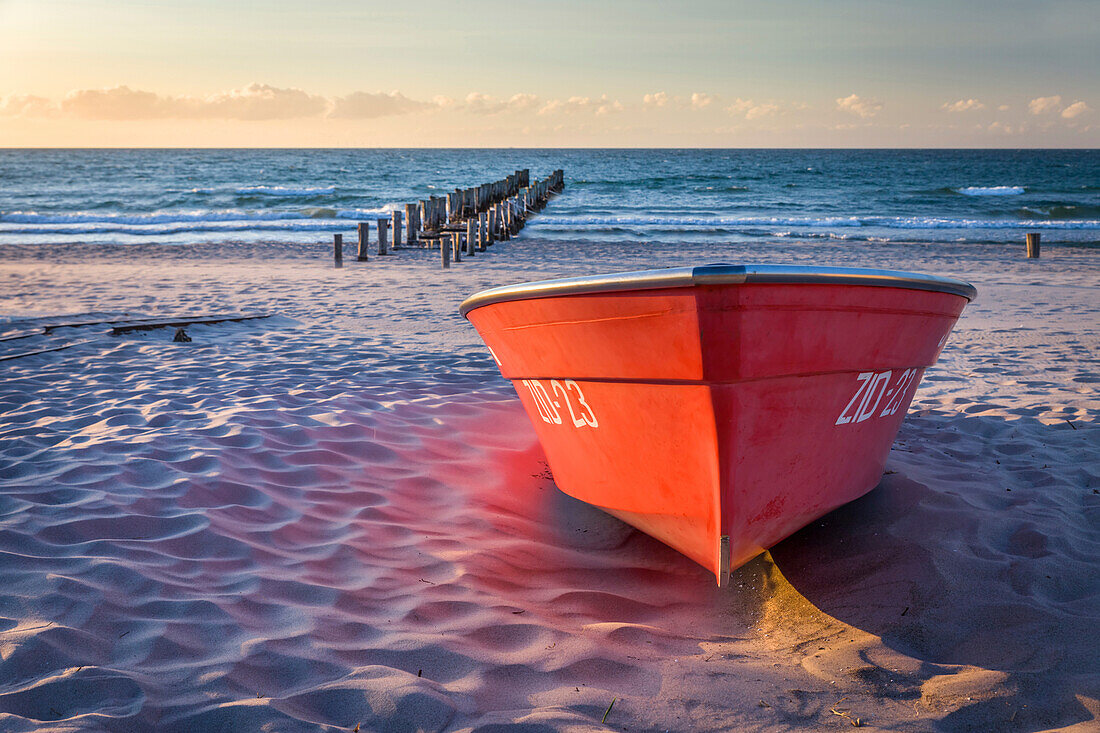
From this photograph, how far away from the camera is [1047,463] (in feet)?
14.8

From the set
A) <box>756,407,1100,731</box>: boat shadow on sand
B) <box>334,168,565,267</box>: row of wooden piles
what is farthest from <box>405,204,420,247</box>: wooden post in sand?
<box>756,407,1100,731</box>: boat shadow on sand

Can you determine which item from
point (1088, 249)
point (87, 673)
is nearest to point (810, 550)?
point (87, 673)

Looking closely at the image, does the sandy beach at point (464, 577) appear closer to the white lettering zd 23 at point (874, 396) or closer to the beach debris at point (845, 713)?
the beach debris at point (845, 713)

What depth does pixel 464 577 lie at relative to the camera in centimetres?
334

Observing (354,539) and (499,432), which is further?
(499,432)

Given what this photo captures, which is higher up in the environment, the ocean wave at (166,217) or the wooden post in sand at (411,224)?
the ocean wave at (166,217)

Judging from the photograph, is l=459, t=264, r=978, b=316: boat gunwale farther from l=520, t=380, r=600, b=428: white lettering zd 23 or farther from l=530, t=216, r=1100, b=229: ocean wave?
l=530, t=216, r=1100, b=229: ocean wave

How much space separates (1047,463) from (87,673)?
16.0 feet

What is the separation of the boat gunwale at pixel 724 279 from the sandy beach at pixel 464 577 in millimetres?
1253

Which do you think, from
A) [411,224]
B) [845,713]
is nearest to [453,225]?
[411,224]

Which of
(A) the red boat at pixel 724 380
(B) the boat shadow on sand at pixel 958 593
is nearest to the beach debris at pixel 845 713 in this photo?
(B) the boat shadow on sand at pixel 958 593

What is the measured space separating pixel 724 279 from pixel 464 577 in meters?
1.72

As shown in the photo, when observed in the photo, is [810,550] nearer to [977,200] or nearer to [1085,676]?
[1085,676]

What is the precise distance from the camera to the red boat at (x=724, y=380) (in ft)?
9.01
